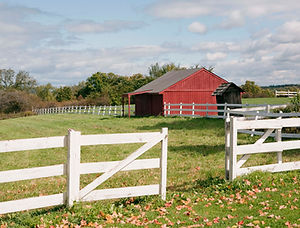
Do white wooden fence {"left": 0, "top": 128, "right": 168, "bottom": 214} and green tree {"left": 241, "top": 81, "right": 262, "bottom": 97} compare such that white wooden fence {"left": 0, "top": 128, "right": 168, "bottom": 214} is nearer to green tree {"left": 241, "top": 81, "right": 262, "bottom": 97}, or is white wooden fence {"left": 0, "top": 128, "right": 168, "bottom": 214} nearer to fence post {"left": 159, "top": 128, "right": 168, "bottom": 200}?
fence post {"left": 159, "top": 128, "right": 168, "bottom": 200}

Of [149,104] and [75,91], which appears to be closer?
[149,104]

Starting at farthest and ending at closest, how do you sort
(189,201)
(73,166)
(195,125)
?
(195,125) < (189,201) < (73,166)

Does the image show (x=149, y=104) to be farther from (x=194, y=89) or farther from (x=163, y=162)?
(x=163, y=162)

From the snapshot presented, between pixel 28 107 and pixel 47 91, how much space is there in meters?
19.1

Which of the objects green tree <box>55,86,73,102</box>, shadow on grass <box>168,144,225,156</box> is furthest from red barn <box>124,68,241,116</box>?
green tree <box>55,86,73,102</box>

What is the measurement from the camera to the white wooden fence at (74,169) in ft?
19.9

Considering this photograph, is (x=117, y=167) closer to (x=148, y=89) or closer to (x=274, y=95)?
(x=148, y=89)

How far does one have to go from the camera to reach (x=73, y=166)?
21.2 ft

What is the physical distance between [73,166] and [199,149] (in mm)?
9025

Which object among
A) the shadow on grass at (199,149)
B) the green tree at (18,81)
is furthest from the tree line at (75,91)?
the shadow on grass at (199,149)

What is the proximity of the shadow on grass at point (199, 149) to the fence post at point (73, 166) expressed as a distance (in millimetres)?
7985

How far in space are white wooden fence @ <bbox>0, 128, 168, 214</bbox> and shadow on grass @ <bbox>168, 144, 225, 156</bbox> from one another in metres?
7.09

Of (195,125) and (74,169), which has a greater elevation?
(74,169)

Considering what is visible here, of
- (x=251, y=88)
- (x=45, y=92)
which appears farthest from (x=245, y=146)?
(x=45, y=92)
